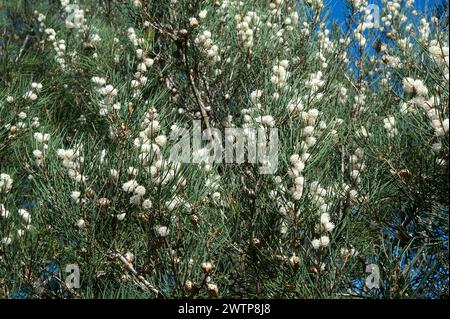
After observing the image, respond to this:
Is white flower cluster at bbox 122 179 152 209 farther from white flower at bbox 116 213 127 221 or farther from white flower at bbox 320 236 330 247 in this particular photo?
white flower at bbox 320 236 330 247

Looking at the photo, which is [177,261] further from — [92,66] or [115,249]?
[92,66]

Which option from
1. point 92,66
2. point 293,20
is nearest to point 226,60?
point 293,20

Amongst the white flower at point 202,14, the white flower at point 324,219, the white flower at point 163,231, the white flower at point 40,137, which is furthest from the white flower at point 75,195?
the white flower at point 202,14

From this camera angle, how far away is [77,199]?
1507 mm

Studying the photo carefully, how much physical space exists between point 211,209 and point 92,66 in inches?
53.3

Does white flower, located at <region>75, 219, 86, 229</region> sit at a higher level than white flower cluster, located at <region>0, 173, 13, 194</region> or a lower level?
lower

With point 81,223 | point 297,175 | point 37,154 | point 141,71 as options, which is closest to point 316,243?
point 297,175

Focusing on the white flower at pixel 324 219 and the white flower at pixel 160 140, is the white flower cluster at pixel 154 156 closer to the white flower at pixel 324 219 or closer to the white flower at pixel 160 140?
the white flower at pixel 160 140

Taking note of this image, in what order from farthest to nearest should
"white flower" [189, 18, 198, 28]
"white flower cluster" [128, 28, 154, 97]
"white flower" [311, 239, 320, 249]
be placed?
"white flower" [189, 18, 198, 28] → "white flower cluster" [128, 28, 154, 97] → "white flower" [311, 239, 320, 249]

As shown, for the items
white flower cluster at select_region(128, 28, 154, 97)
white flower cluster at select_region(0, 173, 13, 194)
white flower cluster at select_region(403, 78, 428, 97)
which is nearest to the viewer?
white flower cluster at select_region(403, 78, 428, 97)

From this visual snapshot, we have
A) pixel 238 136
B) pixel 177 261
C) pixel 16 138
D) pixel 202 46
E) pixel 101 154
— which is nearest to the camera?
pixel 177 261

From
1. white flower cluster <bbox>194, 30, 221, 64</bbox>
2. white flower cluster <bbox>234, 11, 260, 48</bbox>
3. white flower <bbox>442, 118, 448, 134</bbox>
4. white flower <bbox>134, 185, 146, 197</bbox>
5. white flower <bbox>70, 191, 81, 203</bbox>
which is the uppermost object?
white flower cluster <bbox>234, 11, 260, 48</bbox>

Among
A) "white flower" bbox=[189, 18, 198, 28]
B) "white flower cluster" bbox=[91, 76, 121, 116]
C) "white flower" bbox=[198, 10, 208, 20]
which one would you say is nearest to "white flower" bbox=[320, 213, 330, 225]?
"white flower cluster" bbox=[91, 76, 121, 116]

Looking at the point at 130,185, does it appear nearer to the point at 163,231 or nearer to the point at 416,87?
the point at 163,231
